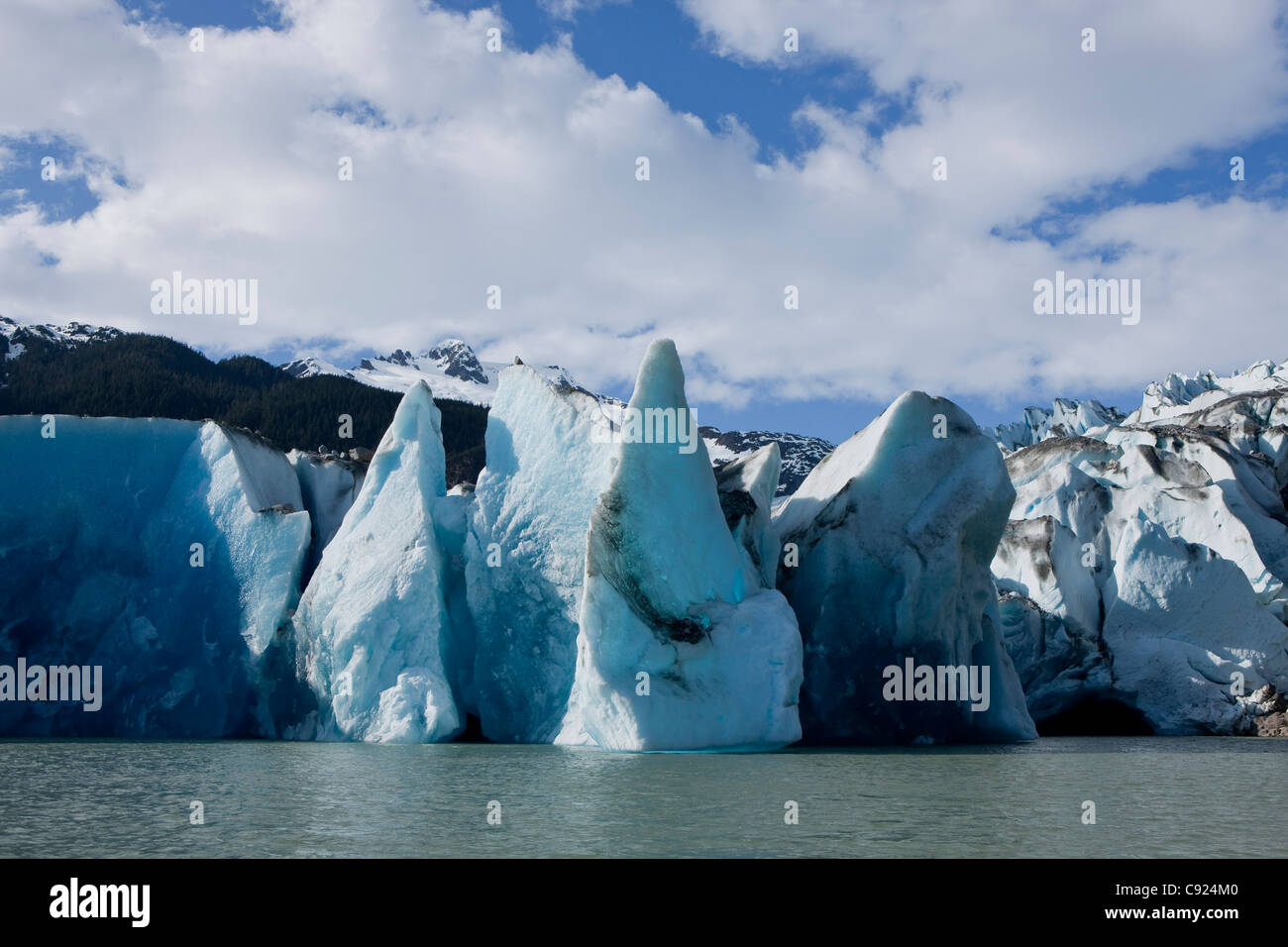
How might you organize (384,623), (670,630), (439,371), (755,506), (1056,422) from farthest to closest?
(439,371) → (1056,422) → (755,506) → (384,623) → (670,630)

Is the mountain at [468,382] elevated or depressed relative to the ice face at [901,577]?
elevated

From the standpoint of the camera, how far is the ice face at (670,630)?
12500 mm

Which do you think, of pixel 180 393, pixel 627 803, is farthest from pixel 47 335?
pixel 627 803

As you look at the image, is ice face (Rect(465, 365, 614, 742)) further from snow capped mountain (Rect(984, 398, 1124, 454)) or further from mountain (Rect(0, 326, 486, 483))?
snow capped mountain (Rect(984, 398, 1124, 454))

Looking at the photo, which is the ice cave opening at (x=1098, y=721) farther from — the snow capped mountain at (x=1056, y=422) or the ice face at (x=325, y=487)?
the snow capped mountain at (x=1056, y=422)

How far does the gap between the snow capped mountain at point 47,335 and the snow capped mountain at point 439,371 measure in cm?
1364

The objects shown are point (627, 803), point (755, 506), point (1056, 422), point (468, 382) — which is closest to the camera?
point (627, 803)

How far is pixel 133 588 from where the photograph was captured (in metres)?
16.4

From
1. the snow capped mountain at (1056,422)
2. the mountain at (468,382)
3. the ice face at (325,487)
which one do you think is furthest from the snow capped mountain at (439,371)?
the ice face at (325,487)

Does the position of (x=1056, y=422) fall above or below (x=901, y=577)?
above

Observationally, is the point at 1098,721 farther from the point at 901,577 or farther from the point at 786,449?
the point at 786,449

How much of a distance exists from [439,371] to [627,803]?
388ft
